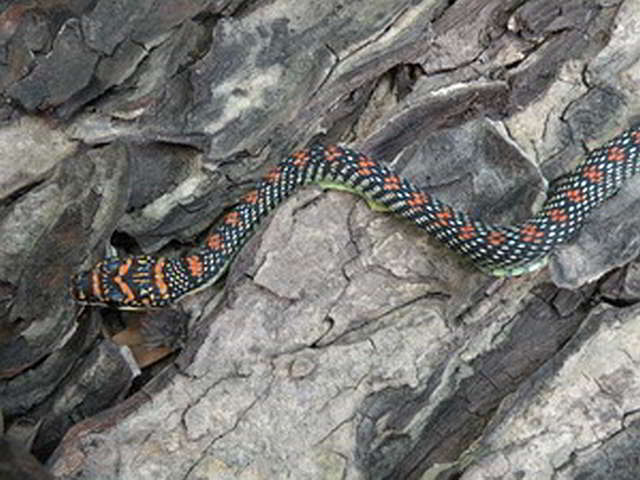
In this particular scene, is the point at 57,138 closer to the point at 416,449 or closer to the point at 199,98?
the point at 199,98

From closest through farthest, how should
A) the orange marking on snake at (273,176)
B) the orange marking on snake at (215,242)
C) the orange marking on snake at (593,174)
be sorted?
1. the orange marking on snake at (593,174)
2. the orange marking on snake at (273,176)
3. the orange marking on snake at (215,242)

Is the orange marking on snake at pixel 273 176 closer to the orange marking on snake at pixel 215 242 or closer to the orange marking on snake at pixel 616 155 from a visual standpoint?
the orange marking on snake at pixel 215 242

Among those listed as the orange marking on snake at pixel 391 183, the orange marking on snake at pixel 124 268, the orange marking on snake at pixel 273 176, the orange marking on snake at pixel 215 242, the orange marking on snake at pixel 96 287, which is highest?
the orange marking on snake at pixel 96 287

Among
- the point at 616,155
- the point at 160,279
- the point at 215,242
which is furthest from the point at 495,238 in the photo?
the point at 160,279

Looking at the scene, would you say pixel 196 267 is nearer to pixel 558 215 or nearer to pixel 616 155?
pixel 558 215

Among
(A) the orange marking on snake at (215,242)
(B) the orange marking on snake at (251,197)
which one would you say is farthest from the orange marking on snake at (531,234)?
(A) the orange marking on snake at (215,242)

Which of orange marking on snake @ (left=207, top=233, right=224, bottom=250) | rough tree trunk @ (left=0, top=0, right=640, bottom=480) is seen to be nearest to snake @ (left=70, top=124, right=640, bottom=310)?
orange marking on snake @ (left=207, top=233, right=224, bottom=250)

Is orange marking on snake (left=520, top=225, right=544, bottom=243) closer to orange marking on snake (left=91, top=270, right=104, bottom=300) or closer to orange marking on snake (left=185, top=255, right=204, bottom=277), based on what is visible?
orange marking on snake (left=185, top=255, right=204, bottom=277)

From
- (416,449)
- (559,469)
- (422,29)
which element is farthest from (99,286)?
(559,469)
